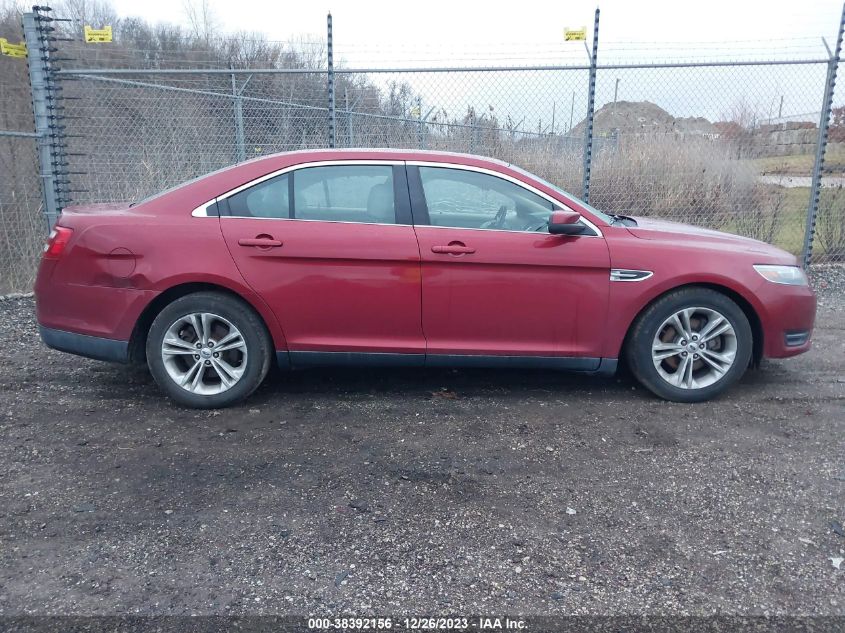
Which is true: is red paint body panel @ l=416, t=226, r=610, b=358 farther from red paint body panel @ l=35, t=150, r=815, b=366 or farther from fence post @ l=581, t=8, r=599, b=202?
Answer: fence post @ l=581, t=8, r=599, b=202

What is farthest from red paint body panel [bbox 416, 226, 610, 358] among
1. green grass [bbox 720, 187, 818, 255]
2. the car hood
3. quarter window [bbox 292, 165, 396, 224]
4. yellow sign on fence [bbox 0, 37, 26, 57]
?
green grass [bbox 720, 187, 818, 255]

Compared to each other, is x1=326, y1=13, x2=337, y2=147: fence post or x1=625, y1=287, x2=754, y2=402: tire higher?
x1=326, y1=13, x2=337, y2=147: fence post

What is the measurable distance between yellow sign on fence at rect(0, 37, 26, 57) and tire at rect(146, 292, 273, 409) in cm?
490

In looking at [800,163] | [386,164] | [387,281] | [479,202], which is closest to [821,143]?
[800,163]

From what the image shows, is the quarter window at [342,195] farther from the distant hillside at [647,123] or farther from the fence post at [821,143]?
the fence post at [821,143]

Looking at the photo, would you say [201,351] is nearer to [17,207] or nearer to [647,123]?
[17,207]

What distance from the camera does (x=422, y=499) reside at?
10.8 ft

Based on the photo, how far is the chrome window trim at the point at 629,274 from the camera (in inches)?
171

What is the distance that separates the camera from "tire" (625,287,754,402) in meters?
4.45

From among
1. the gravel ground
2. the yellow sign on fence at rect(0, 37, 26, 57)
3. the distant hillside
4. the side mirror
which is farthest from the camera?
the distant hillside

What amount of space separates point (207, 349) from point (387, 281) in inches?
48.7

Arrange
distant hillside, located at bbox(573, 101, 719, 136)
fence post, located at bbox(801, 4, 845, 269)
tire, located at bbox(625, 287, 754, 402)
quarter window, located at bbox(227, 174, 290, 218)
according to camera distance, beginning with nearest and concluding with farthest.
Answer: quarter window, located at bbox(227, 174, 290, 218)
tire, located at bbox(625, 287, 754, 402)
fence post, located at bbox(801, 4, 845, 269)
distant hillside, located at bbox(573, 101, 719, 136)

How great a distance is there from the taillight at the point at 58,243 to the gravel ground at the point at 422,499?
100cm

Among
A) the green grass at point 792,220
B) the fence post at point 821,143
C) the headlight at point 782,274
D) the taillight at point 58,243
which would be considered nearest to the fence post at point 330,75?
the taillight at point 58,243
